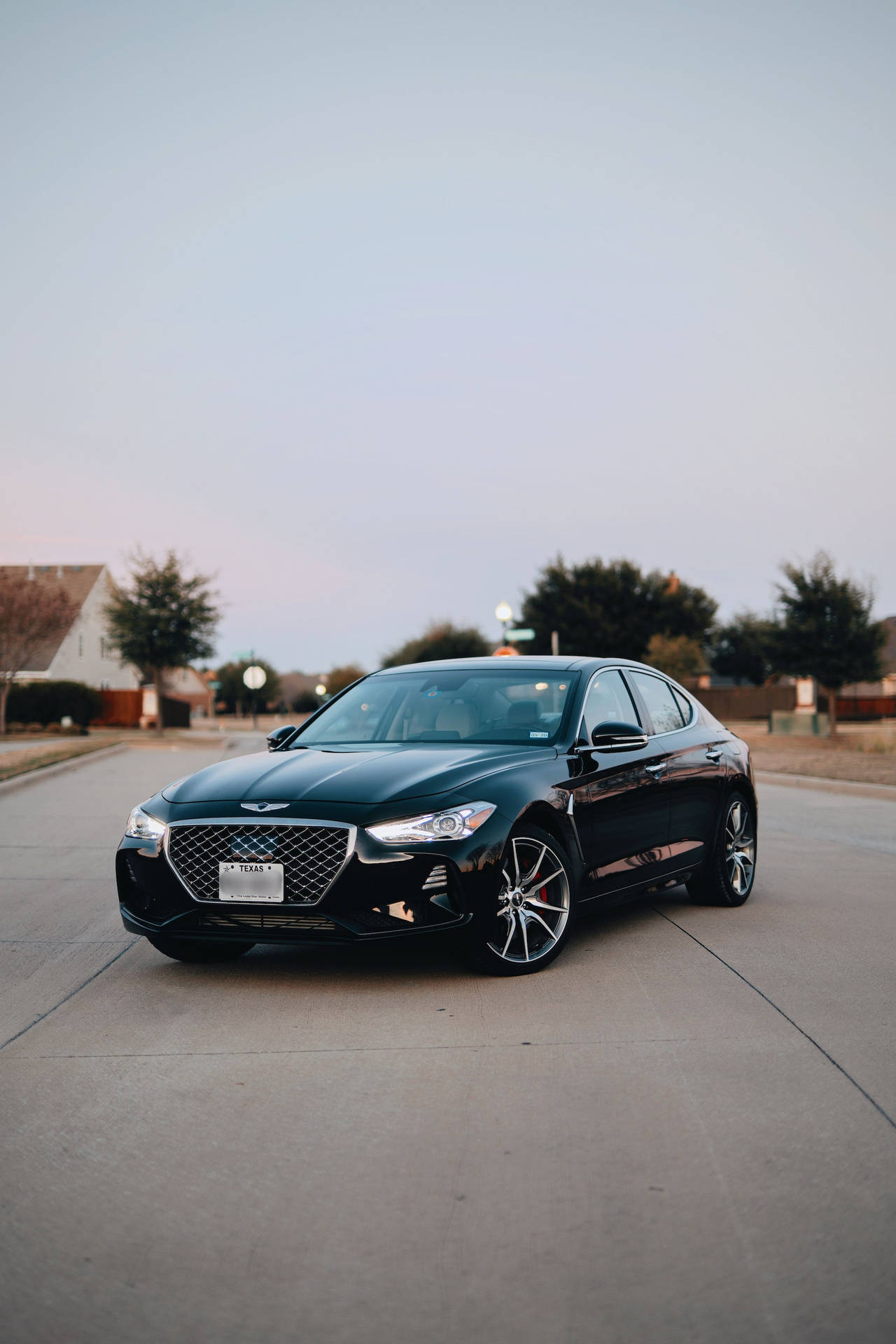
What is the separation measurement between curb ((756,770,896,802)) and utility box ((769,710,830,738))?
12149 millimetres

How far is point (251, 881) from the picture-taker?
5.54 metres

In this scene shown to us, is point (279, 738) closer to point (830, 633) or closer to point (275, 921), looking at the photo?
point (275, 921)

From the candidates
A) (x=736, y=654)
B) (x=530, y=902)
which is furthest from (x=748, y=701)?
(x=530, y=902)

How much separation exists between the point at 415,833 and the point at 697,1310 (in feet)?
9.53

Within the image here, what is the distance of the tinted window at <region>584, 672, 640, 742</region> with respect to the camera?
693 cm

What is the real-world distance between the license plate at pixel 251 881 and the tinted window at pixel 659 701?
9.47 feet

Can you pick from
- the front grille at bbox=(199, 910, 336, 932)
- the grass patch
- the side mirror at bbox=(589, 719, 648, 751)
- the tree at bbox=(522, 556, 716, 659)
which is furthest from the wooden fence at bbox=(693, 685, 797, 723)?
the front grille at bbox=(199, 910, 336, 932)

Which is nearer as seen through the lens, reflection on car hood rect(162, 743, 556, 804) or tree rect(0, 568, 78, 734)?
reflection on car hood rect(162, 743, 556, 804)

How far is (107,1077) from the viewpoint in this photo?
14.6 ft

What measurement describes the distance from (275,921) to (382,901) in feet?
1.63

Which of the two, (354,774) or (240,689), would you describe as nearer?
(354,774)

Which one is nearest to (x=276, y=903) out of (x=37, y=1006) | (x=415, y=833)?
(x=415, y=833)

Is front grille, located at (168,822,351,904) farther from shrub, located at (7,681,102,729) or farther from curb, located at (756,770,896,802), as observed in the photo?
shrub, located at (7,681,102,729)

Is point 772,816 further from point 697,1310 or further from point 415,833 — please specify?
point 697,1310
